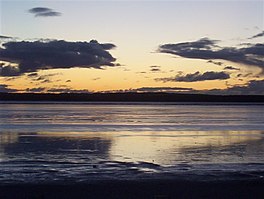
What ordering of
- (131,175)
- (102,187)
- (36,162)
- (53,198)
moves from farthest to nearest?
1. (36,162)
2. (131,175)
3. (102,187)
4. (53,198)

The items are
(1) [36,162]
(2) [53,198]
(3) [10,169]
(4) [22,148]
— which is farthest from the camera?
(4) [22,148]

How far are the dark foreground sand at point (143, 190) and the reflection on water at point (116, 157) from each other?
4.02 ft

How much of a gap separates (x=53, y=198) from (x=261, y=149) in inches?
512

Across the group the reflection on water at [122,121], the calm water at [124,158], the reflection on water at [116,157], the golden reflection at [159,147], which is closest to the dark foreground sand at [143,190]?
the calm water at [124,158]

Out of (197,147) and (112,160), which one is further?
(197,147)

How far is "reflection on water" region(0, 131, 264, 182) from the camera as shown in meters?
14.6

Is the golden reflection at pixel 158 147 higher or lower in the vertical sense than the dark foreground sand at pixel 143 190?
higher

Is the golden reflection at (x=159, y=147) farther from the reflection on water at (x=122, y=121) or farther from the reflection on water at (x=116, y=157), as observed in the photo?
the reflection on water at (x=122, y=121)

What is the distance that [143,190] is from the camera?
1170cm

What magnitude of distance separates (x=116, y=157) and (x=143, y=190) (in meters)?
7.05

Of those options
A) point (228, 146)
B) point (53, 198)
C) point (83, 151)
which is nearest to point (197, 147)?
point (228, 146)

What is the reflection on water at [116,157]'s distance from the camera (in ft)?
48.0

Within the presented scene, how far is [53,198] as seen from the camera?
1068cm

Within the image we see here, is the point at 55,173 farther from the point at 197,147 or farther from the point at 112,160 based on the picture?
the point at 197,147
